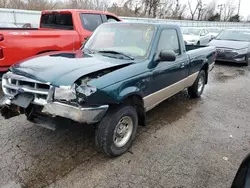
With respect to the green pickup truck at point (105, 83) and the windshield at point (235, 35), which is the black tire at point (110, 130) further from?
the windshield at point (235, 35)

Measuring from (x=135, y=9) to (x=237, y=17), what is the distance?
36379mm

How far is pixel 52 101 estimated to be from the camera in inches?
113

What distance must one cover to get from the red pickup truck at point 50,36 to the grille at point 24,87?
1.91 metres

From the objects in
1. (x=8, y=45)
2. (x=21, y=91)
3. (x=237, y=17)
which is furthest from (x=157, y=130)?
(x=237, y=17)

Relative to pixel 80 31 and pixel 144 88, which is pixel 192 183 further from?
pixel 80 31

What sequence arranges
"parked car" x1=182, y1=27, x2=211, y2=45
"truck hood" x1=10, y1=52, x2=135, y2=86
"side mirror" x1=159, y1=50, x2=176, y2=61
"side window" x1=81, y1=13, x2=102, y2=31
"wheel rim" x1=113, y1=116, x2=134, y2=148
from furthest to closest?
"parked car" x1=182, y1=27, x2=211, y2=45 → "side window" x1=81, y1=13, x2=102, y2=31 → "side mirror" x1=159, y1=50, x2=176, y2=61 → "wheel rim" x1=113, y1=116, x2=134, y2=148 → "truck hood" x1=10, y1=52, x2=135, y2=86

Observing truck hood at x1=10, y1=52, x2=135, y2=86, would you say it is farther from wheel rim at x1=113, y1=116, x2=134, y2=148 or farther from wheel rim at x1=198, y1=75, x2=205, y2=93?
wheel rim at x1=198, y1=75, x2=205, y2=93

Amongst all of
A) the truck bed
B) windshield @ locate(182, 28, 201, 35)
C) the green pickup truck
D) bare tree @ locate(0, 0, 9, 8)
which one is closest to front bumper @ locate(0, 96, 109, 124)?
the green pickup truck

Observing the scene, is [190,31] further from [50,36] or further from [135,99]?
[135,99]

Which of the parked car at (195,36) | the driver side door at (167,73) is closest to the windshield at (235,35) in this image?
the parked car at (195,36)

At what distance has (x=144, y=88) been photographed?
364cm

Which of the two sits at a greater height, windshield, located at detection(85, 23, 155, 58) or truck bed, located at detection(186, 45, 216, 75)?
windshield, located at detection(85, 23, 155, 58)

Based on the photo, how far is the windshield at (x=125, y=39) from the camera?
13.1 feet

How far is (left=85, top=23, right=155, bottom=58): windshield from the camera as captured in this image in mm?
3992
